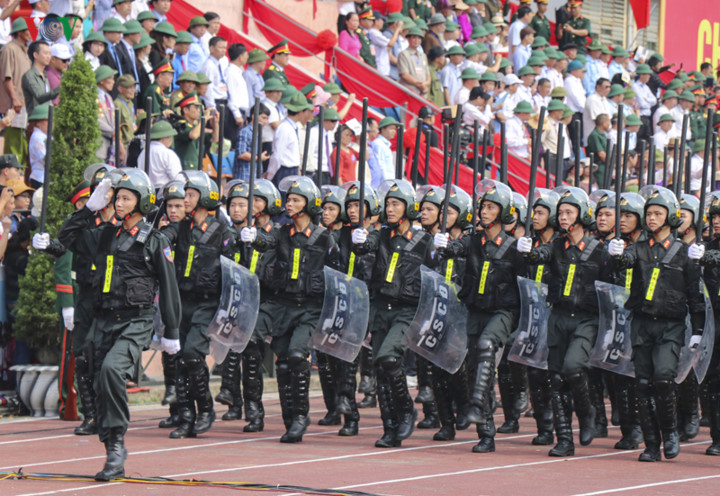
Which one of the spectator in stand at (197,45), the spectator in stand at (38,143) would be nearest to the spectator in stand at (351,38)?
the spectator in stand at (197,45)

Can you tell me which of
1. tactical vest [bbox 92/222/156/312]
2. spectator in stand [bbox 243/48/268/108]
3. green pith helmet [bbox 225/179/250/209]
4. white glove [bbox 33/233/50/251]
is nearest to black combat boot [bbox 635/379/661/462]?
tactical vest [bbox 92/222/156/312]

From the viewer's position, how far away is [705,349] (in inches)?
462

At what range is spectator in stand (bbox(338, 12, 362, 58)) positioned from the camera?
22047 mm

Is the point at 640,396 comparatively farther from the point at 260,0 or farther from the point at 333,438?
the point at 260,0

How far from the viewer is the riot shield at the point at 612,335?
12.2 meters

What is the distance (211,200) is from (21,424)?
282 cm

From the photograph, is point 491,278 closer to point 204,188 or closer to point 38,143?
point 204,188

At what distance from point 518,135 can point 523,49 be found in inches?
135

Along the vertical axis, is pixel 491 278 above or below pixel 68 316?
above

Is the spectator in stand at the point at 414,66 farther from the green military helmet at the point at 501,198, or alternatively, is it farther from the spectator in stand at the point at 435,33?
the green military helmet at the point at 501,198

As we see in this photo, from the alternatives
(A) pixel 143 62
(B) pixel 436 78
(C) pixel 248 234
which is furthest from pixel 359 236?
(B) pixel 436 78

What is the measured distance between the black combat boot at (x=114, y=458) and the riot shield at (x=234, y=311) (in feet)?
9.38

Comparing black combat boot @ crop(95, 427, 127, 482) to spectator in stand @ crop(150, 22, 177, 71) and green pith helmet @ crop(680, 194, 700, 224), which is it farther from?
spectator in stand @ crop(150, 22, 177, 71)

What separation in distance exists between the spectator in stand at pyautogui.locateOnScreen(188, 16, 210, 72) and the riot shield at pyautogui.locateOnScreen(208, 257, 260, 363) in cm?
610
